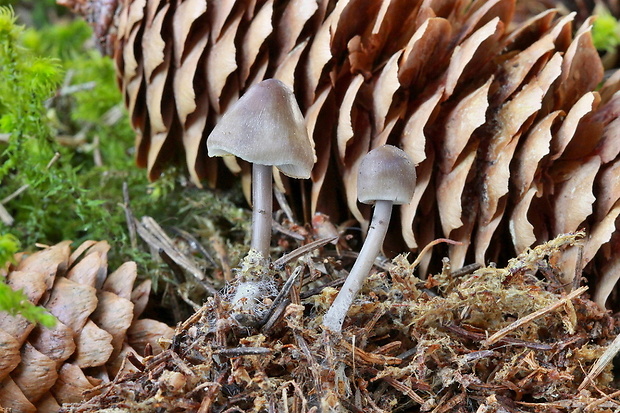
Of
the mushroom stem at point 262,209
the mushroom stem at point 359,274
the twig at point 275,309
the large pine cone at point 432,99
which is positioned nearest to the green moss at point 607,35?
the large pine cone at point 432,99

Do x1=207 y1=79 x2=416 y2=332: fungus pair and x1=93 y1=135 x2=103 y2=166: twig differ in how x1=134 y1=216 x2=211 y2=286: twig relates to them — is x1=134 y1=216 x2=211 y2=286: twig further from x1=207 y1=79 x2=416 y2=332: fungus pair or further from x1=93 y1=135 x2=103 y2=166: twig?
x1=93 y1=135 x2=103 y2=166: twig

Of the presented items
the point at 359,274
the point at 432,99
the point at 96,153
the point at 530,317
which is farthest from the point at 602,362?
the point at 96,153

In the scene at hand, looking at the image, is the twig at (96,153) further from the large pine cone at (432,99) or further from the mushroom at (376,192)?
the mushroom at (376,192)

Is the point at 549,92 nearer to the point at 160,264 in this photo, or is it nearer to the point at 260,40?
the point at 260,40

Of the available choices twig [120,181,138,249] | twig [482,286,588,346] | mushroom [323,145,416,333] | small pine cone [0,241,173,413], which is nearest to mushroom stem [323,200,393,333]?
mushroom [323,145,416,333]

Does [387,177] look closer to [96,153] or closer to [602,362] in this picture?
[602,362]
